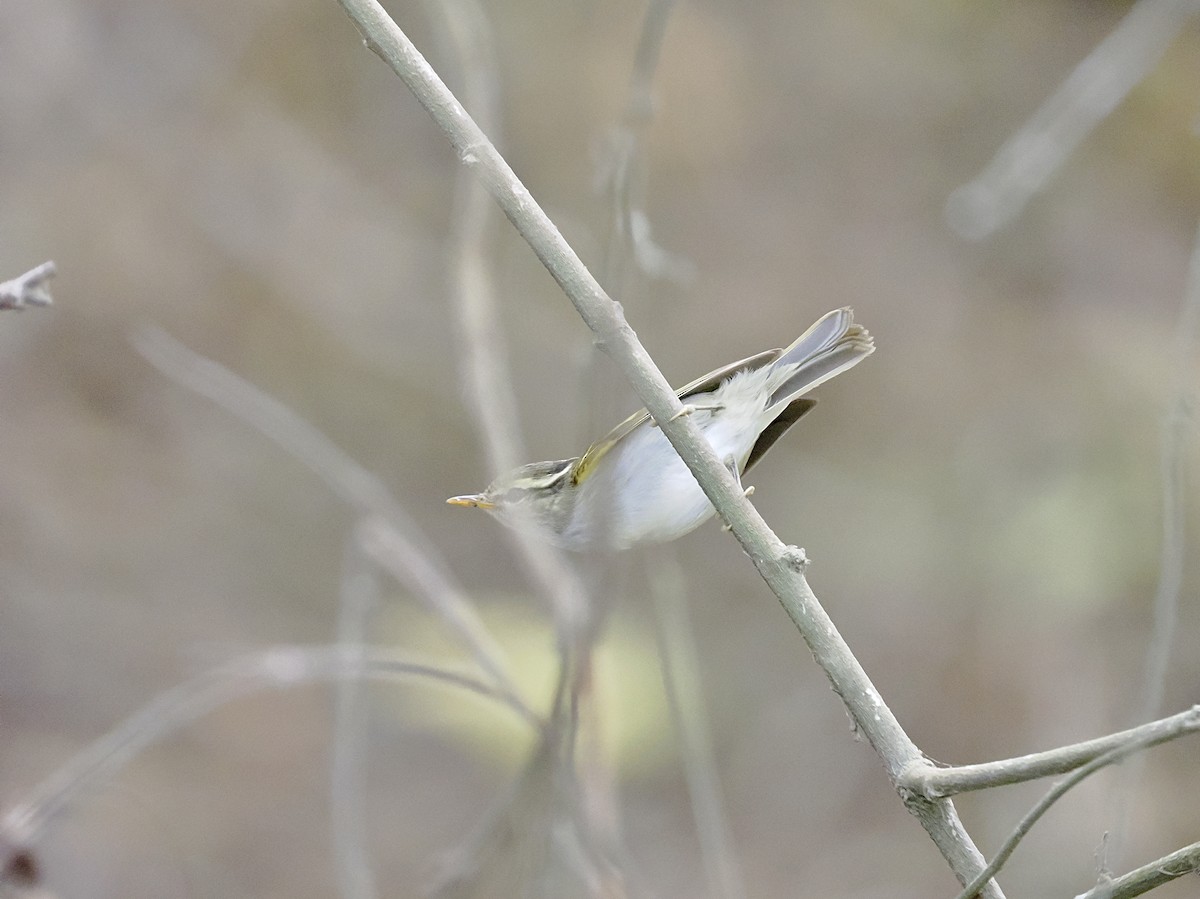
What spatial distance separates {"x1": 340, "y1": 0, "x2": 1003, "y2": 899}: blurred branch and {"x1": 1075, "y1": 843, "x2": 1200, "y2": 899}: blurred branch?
0.36m

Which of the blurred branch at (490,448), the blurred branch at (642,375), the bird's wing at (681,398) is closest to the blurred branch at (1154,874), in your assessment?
the blurred branch at (642,375)

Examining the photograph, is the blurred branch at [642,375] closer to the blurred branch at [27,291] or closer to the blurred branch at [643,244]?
the blurred branch at [643,244]

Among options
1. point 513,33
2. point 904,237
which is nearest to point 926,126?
point 904,237

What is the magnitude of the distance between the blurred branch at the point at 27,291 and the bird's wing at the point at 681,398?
129cm

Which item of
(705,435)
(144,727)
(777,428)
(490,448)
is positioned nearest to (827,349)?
(777,428)

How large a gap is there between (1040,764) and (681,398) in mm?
1511

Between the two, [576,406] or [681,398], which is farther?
[576,406]

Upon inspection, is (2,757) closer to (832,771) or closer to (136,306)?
(136,306)

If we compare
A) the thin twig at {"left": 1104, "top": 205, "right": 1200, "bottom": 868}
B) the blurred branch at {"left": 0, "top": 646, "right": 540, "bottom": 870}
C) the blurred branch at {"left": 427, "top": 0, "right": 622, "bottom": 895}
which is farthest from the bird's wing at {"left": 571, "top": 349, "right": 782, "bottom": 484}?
the thin twig at {"left": 1104, "top": 205, "right": 1200, "bottom": 868}

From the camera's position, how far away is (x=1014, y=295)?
8.80m

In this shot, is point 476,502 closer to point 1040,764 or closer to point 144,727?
point 144,727

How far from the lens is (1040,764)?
1.52 m

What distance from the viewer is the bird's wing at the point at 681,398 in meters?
2.74

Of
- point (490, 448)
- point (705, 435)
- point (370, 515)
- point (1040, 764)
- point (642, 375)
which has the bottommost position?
point (1040, 764)
